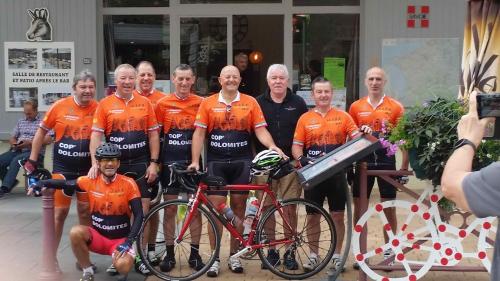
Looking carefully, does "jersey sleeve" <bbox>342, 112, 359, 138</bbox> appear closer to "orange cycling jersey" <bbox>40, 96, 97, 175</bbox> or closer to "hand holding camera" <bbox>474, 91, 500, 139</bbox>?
"orange cycling jersey" <bbox>40, 96, 97, 175</bbox>

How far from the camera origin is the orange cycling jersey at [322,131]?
5.69 metres

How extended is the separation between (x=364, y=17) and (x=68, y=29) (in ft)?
14.2

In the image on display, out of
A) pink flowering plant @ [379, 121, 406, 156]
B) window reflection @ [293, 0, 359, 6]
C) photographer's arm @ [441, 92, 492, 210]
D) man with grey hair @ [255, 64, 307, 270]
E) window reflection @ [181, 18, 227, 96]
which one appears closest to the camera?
photographer's arm @ [441, 92, 492, 210]

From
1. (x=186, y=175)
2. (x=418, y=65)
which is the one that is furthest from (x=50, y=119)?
(x=418, y=65)

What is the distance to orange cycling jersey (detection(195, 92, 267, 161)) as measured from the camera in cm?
572

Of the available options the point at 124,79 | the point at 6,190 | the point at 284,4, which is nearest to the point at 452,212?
the point at 124,79

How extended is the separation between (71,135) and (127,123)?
52 cm

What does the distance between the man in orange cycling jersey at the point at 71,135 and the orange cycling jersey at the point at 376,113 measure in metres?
2.37

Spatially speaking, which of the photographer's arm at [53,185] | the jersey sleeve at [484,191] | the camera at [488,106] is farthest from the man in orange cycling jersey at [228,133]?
the jersey sleeve at [484,191]

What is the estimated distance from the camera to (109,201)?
5.33 metres

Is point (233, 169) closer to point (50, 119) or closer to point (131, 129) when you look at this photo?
point (131, 129)

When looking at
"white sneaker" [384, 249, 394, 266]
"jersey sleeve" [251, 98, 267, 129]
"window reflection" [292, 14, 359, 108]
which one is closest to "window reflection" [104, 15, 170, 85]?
"window reflection" [292, 14, 359, 108]

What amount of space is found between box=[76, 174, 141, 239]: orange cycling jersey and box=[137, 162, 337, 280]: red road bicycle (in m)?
0.23

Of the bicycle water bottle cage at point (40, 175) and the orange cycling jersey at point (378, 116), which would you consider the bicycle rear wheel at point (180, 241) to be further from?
the orange cycling jersey at point (378, 116)
